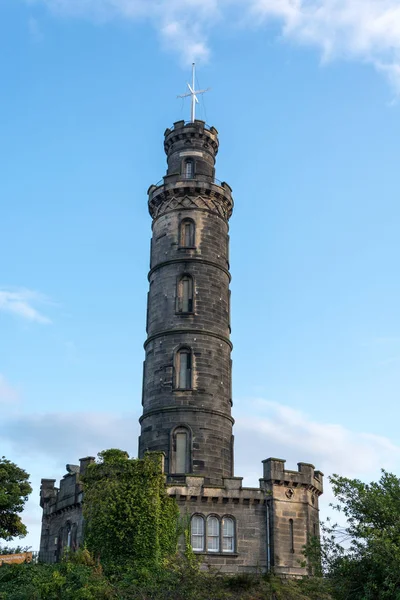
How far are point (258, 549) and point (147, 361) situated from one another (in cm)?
1165

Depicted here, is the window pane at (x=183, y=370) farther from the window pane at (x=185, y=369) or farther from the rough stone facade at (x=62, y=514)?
the rough stone facade at (x=62, y=514)

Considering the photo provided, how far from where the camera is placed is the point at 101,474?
34500 millimetres

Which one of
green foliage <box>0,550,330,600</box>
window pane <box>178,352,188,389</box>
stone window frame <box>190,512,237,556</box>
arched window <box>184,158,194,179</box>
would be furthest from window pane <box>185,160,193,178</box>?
green foliage <box>0,550,330,600</box>

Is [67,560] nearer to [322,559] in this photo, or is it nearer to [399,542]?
[322,559]

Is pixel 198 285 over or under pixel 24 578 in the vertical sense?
over

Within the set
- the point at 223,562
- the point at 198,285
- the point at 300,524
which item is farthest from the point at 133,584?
the point at 198,285

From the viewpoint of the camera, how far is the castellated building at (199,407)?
34844mm

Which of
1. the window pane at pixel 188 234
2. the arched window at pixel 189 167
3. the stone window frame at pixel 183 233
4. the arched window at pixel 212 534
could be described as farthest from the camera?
the arched window at pixel 189 167

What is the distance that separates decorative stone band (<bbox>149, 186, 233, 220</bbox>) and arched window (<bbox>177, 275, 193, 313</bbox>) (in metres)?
4.31

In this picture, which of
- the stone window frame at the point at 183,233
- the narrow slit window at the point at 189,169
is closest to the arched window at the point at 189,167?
the narrow slit window at the point at 189,169

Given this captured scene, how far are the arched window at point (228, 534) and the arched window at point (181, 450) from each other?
3709 millimetres

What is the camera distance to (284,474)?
36219 millimetres

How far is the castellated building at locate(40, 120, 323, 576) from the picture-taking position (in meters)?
34.8

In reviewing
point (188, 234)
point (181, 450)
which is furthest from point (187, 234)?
point (181, 450)
